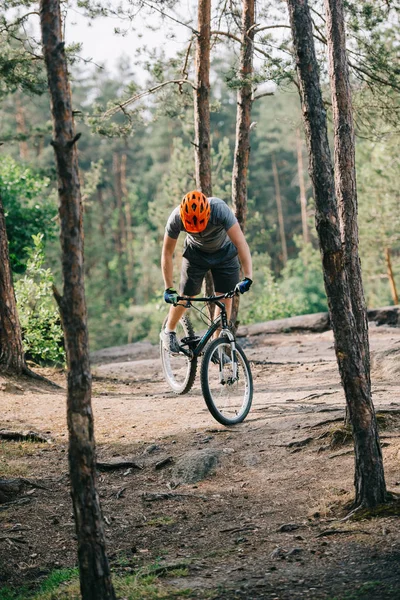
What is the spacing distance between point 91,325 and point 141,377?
2711 centimetres

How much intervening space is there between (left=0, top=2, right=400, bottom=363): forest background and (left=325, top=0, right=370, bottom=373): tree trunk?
2.45 m

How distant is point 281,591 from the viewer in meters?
3.95

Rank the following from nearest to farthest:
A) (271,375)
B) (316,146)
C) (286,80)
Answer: (316,146) → (286,80) → (271,375)

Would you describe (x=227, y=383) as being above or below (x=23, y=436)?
above

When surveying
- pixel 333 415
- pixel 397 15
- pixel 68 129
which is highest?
pixel 397 15

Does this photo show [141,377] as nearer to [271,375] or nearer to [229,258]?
[271,375]

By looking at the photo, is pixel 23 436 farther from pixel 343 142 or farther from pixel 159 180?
pixel 159 180

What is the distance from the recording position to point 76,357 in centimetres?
377

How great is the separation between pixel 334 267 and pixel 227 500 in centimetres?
212

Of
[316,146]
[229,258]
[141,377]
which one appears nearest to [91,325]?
[141,377]

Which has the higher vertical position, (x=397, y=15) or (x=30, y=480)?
(x=397, y=15)

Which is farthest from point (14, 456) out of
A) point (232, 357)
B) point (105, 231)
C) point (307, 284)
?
point (105, 231)

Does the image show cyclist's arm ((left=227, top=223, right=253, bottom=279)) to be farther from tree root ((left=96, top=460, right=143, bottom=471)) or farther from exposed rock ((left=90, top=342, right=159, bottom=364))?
exposed rock ((left=90, top=342, right=159, bottom=364))

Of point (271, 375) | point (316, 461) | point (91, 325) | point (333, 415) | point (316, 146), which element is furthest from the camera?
point (91, 325)
